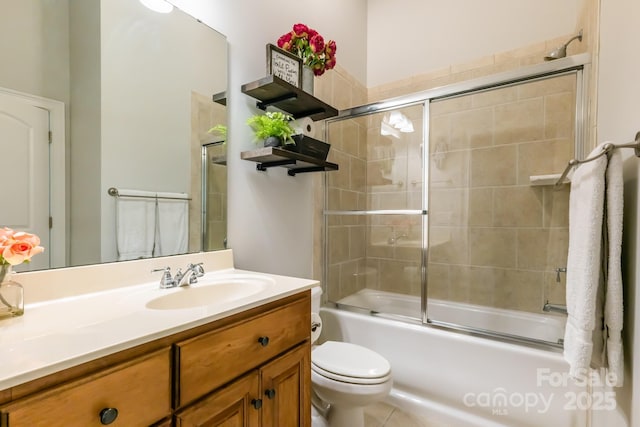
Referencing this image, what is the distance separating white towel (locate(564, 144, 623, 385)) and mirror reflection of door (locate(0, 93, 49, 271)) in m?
1.73

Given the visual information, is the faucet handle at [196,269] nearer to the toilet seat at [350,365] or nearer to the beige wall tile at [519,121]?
the toilet seat at [350,365]

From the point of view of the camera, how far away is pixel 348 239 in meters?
2.49

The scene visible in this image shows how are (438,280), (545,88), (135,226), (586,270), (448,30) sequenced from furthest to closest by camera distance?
(438,280) → (448,30) → (545,88) → (135,226) → (586,270)

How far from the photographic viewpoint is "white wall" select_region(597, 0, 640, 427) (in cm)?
84

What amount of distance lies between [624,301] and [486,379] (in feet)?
2.96

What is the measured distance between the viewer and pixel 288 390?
41.3 inches

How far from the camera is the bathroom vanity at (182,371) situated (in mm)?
528

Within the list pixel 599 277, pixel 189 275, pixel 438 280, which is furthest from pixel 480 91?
pixel 189 275

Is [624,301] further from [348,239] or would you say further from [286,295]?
[348,239]

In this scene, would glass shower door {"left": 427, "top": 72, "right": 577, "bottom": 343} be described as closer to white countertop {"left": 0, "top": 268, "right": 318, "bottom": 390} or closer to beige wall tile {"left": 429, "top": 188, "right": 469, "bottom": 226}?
beige wall tile {"left": 429, "top": 188, "right": 469, "bottom": 226}

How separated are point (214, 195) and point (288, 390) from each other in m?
0.92

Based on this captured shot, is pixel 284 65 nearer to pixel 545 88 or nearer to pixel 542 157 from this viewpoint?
pixel 545 88

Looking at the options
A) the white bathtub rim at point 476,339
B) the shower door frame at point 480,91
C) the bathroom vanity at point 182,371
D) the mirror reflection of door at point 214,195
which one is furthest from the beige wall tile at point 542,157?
the mirror reflection of door at point 214,195

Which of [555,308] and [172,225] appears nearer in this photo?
[172,225]
